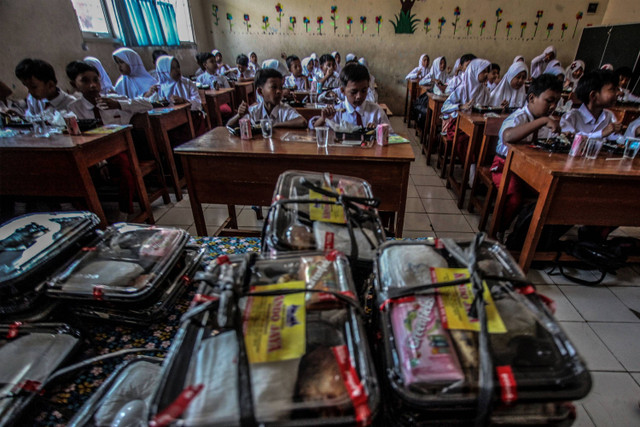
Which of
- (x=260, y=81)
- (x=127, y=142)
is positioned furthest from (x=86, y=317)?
(x=260, y=81)

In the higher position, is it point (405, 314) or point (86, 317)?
point (405, 314)

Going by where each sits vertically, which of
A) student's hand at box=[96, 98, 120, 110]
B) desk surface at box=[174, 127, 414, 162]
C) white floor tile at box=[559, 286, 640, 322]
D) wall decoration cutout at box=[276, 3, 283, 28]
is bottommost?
white floor tile at box=[559, 286, 640, 322]

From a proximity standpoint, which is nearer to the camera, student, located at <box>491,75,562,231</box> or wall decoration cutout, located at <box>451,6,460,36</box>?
student, located at <box>491,75,562,231</box>

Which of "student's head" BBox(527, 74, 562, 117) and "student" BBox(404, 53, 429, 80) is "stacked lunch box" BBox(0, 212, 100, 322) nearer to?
"student's head" BBox(527, 74, 562, 117)

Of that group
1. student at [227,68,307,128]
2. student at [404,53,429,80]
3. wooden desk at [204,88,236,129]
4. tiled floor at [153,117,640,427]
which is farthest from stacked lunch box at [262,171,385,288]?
student at [404,53,429,80]

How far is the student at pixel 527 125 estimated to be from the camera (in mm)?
2062

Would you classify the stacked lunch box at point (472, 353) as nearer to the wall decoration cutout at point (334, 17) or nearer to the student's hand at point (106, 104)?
the student's hand at point (106, 104)

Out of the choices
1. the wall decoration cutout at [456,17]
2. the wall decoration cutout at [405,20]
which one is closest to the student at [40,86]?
the wall decoration cutout at [405,20]

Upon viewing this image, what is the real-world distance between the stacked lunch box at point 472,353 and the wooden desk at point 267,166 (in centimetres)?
127

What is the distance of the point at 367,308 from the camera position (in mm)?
854

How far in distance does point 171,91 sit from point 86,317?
4330 millimetres

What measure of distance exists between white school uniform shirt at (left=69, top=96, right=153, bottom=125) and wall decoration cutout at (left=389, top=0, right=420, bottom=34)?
6.70m

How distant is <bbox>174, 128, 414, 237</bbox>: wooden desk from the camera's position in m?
1.80

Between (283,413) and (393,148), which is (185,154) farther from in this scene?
(283,413)
